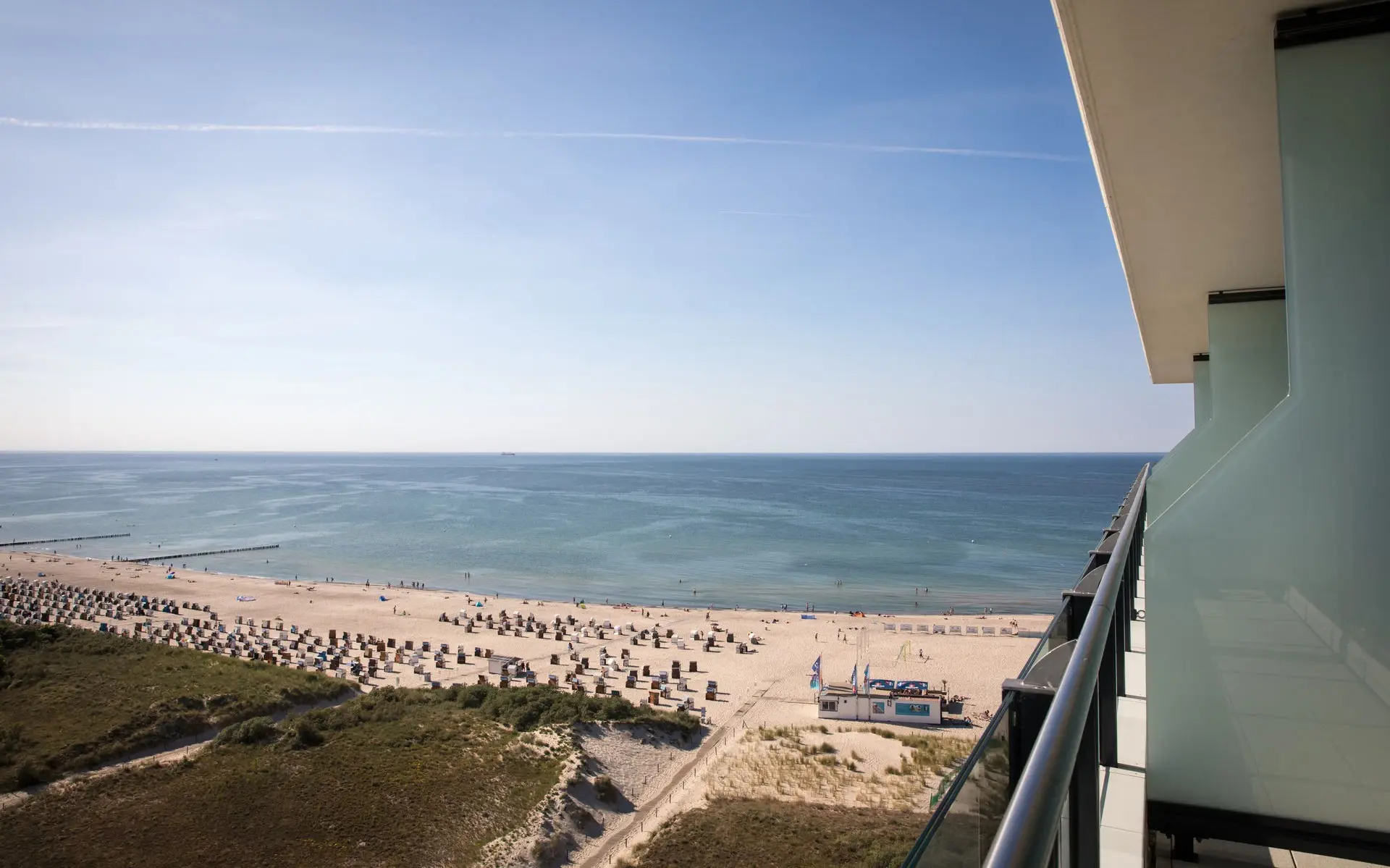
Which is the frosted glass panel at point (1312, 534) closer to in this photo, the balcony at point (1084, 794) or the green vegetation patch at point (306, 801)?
the balcony at point (1084, 794)

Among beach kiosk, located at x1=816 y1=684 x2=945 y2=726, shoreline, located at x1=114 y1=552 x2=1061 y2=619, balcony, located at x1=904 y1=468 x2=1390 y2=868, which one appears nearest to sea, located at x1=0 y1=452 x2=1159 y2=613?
shoreline, located at x1=114 y1=552 x2=1061 y2=619

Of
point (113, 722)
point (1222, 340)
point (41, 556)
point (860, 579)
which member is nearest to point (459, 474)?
point (41, 556)

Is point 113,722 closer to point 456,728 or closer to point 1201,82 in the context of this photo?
point 456,728

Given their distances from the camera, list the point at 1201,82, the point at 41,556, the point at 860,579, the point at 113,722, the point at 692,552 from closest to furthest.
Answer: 1. the point at 1201,82
2. the point at 113,722
3. the point at 860,579
4. the point at 41,556
5. the point at 692,552

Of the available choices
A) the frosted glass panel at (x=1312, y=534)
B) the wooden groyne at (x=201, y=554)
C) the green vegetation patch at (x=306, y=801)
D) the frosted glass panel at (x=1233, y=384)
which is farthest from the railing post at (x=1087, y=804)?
the wooden groyne at (x=201, y=554)

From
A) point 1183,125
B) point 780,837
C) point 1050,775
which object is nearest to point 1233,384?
point 1183,125
